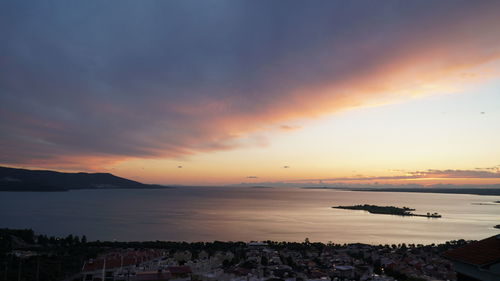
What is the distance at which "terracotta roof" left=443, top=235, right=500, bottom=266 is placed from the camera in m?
1.94

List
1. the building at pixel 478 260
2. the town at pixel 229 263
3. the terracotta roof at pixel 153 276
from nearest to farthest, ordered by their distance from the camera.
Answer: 1. the building at pixel 478 260
2. the terracotta roof at pixel 153 276
3. the town at pixel 229 263

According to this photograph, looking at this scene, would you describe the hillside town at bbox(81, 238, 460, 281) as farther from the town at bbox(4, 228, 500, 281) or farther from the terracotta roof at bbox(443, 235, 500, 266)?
the terracotta roof at bbox(443, 235, 500, 266)

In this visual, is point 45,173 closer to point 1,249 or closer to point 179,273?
point 1,249

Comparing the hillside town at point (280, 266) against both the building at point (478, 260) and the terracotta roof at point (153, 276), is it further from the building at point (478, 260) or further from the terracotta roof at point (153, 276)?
the building at point (478, 260)

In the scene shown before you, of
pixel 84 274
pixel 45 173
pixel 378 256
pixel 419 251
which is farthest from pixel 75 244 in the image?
pixel 45 173

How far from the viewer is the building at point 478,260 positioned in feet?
6.25

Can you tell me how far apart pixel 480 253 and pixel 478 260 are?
9 cm

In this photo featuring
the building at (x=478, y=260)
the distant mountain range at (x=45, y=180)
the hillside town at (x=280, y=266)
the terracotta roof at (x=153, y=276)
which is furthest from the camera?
the distant mountain range at (x=45, y=180)

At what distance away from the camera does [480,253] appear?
2.05 m

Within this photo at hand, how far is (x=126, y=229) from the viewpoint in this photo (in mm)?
35625

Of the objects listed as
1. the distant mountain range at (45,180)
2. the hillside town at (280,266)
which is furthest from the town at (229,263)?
the distant mountain range at (45,180)

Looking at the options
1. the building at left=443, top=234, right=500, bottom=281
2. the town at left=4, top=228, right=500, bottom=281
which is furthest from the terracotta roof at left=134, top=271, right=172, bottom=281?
the building at left=443, top=234, right=500, bottom=281

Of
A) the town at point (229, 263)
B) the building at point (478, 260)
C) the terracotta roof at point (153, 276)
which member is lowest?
the town at point (229, 263)

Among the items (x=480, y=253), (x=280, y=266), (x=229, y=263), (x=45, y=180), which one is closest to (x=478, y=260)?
(x=480, y=253)
